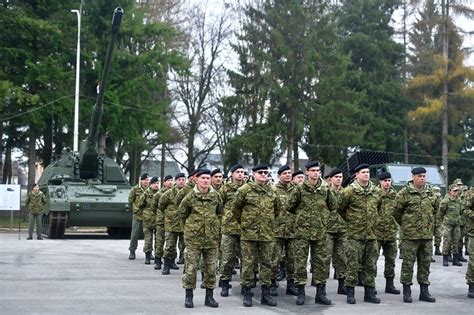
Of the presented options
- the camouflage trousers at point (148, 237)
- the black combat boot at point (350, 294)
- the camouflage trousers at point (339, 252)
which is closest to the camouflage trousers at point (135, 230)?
the camouflage trousers at point (148, 237)

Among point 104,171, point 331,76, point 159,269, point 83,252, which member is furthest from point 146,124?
point 159,269

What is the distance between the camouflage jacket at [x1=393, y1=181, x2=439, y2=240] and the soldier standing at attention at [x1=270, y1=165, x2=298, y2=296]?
1546 millimetres

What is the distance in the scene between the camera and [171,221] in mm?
13961

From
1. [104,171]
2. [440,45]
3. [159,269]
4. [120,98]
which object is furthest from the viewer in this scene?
[440,45]

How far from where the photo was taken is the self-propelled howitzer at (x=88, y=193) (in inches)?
890

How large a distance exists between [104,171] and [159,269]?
1087cm

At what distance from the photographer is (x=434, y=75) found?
1646 inches

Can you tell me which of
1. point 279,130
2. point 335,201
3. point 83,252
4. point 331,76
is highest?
point 331,76

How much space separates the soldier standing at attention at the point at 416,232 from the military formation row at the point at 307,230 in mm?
14

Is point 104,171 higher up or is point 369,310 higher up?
point 104,171

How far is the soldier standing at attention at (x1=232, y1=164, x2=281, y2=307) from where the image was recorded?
1042 centimetres

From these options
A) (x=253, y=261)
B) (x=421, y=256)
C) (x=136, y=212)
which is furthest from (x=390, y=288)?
(x=136, y=212)

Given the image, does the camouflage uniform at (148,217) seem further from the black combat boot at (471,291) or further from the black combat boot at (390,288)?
the black combat boot at (471,291)

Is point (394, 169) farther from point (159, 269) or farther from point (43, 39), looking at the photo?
point (43, 39)
